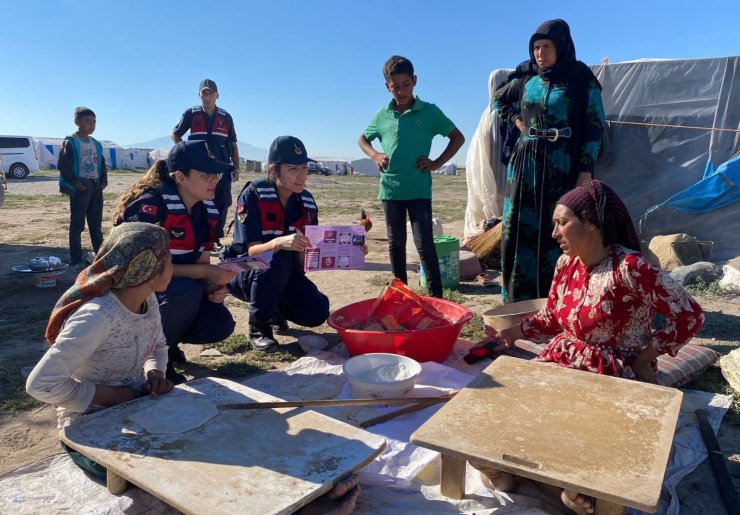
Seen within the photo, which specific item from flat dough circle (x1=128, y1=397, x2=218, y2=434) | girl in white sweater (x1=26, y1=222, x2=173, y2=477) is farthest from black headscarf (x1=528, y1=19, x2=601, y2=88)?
flat dough circle (x1=128, y1=397, x2=218, y2=434)

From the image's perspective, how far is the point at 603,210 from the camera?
2469 mm

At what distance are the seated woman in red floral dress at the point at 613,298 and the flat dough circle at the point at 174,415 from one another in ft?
5.10

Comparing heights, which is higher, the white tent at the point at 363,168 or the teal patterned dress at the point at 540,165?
the white tent at the point at 363,168

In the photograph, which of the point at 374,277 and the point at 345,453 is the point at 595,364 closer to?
the point at 345,453

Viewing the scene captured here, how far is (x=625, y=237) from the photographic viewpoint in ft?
8.27

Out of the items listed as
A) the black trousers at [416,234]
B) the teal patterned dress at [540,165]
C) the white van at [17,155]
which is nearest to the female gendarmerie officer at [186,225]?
the black trousers at [416,234]

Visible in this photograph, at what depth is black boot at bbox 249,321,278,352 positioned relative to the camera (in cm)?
392

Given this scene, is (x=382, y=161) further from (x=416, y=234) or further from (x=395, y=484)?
(x=395, y=484)

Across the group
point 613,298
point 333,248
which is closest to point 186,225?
point 333,248

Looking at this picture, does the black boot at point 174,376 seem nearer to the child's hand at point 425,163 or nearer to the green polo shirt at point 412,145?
the green polo shirt at point 412,145

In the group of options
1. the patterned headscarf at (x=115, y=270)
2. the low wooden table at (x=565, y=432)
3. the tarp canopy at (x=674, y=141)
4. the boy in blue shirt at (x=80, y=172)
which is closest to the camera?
the low wooden table at (x=565, y=432)

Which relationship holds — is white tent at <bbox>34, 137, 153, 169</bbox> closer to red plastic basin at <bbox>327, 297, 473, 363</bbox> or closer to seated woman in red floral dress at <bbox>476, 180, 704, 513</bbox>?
red plastic basin at <bbox>327, 297, 473, 363</bbox>

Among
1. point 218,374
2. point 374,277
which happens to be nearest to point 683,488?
point 218,374

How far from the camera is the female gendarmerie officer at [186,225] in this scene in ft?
10.2
